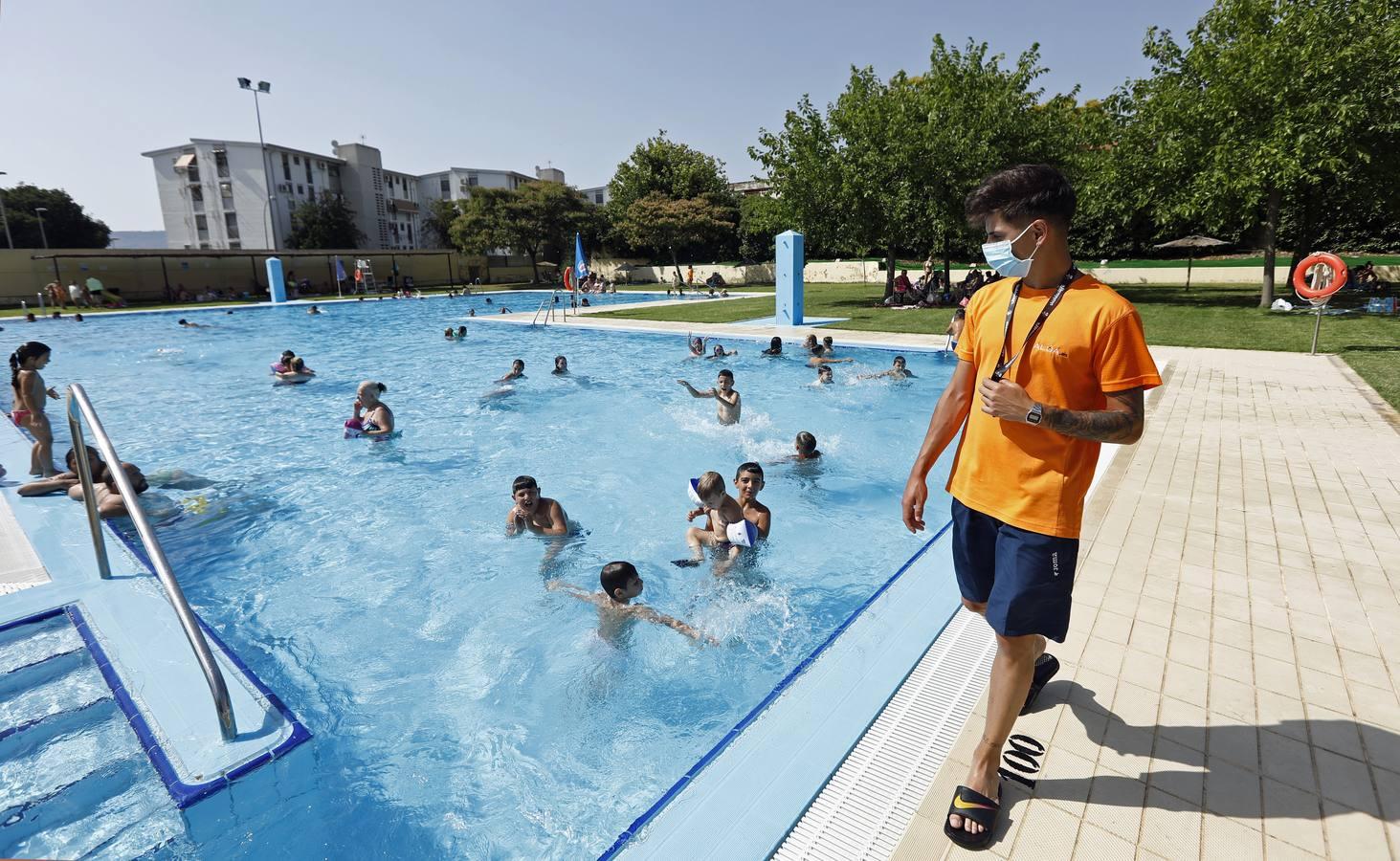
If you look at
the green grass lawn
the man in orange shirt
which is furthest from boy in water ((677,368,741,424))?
the green grass lawn

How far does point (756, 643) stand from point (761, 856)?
2326 millimetres

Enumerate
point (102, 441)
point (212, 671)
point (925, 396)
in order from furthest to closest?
1. point (925, 396)
2. point (102, 441)
3. point (212, 671)

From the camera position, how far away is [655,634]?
15.1ft

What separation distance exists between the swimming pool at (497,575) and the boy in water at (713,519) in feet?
0.75

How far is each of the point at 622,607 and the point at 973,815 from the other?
2676 millimetres

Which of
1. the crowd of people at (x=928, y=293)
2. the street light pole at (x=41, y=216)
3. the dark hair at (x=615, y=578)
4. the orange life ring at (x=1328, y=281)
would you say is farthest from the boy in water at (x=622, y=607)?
the street light pole at (x=41, y=216)

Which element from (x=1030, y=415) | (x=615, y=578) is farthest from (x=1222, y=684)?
(x=615, y=578)

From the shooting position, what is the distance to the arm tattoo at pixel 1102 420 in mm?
1975

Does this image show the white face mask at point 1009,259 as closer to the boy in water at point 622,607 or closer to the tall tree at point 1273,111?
the boy in water at point 622,607

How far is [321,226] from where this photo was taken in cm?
6016

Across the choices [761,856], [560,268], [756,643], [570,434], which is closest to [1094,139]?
[570,434]

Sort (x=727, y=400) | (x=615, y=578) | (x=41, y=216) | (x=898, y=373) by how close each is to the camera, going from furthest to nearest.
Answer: (x=41, y=216) < (x=898, y=373) < (x=727, y=400) < (x=615, y=578)

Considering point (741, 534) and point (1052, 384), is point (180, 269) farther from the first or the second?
point (1052, 384)

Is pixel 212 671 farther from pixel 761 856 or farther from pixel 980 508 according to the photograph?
pixel 980 508
